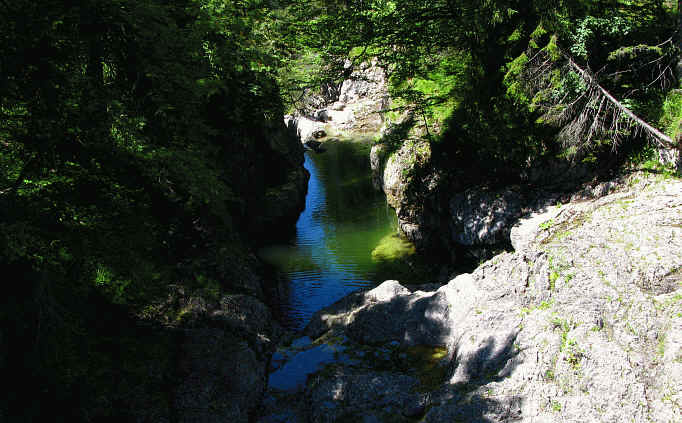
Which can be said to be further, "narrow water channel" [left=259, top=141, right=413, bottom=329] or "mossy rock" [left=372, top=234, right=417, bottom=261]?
"mossy rock" [left=372, top=234, right=417, bottom=261]

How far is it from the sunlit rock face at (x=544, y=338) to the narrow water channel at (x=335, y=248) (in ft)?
18.3

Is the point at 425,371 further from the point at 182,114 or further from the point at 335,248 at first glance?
the point at 335,248

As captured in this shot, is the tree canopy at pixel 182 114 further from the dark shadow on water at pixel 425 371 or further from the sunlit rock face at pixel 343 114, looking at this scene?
the sunlit rock face at pixel 343 114

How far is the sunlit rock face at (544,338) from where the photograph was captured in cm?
645

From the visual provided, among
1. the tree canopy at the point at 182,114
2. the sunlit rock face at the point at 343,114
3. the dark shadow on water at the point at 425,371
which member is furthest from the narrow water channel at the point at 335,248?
the sunlit rock face at the point at 343,114

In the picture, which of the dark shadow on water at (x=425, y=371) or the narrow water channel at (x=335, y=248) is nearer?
the dark shadow on water at (x=425, y=371)

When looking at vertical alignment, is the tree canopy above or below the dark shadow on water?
above

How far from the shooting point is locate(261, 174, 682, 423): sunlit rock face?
254 inches

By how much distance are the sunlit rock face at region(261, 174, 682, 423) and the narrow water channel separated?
5573mm

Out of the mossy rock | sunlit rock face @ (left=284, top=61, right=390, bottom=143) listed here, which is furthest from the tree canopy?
sunlit rock face @ (left=284, top=61, right=390, bottom=143)

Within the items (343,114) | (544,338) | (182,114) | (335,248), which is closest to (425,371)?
(544,338)

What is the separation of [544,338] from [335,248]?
1408cm

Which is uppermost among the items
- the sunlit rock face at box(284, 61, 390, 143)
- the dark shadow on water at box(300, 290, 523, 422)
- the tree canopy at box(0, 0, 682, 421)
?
the sunlit rock face at box(284, 61, 390, 143)

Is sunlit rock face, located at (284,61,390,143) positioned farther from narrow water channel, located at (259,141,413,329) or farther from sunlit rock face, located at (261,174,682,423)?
sunlit rock face, located at (261,174,682,423)
